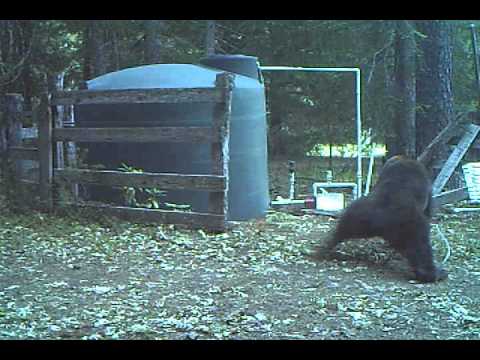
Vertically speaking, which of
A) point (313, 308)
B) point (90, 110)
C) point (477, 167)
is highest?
point (90, 110)

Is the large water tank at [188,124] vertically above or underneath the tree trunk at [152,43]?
underneath

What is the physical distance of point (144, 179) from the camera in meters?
7.33

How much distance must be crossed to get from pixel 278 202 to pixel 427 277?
3841mm

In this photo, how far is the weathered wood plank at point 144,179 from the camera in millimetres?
6984

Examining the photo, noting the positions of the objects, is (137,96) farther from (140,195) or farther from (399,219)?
(399,219)

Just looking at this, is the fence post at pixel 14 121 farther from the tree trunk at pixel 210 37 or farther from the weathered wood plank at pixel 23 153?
the tree trunk at pixel 210 37

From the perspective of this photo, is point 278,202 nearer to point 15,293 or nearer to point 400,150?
point 400,150

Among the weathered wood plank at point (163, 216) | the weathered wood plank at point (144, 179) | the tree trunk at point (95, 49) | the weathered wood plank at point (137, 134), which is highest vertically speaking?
Result: the tree trunk at point (95, 49)

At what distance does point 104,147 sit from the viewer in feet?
26.7

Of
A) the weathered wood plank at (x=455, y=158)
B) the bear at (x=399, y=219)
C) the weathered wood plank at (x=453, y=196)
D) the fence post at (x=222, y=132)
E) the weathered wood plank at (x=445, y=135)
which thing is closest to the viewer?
the bear at (x=399, y=219)

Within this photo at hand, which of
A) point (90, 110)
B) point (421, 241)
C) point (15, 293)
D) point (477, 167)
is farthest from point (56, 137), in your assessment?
point (477, 167)

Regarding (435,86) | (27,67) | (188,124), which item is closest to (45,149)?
Result: (188,124)

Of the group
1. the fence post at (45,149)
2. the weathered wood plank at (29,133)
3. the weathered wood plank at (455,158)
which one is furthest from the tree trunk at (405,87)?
the weathered wood plank at (29,133)

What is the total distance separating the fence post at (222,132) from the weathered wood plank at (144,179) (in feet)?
0.33
